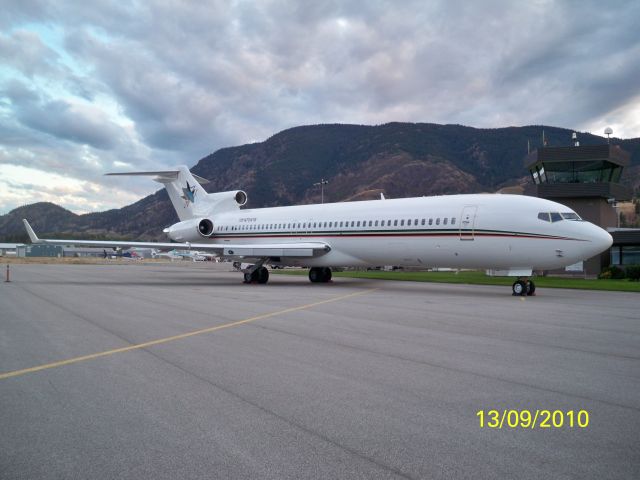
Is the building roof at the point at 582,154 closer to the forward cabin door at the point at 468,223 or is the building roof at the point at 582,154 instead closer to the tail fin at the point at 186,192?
the forward cabin door at the point at 468,223

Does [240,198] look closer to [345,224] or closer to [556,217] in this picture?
[345,224]

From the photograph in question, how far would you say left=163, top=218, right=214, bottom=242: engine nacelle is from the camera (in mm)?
29344

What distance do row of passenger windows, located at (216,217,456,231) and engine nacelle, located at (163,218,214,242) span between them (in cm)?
67

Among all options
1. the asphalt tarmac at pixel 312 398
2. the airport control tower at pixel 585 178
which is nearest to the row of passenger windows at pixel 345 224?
the asphalt tarmac at pixel 312 398

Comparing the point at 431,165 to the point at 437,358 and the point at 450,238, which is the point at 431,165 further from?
the point at 437,358

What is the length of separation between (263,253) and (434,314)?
522 inches

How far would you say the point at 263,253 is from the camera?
78.1 ft

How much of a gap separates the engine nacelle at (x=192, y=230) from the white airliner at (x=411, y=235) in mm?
60

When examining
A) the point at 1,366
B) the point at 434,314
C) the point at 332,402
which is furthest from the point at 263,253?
the point at 332,402

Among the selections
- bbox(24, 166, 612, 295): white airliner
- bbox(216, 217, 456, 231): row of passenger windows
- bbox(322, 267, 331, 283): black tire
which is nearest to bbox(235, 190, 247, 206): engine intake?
bbox(24, 166, 612, 295): white airliner

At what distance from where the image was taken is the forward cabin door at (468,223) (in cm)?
1802

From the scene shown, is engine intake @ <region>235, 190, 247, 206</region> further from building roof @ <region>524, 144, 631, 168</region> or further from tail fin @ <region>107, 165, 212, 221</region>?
building roof @ <region>524, 144, 631, 168</region>
